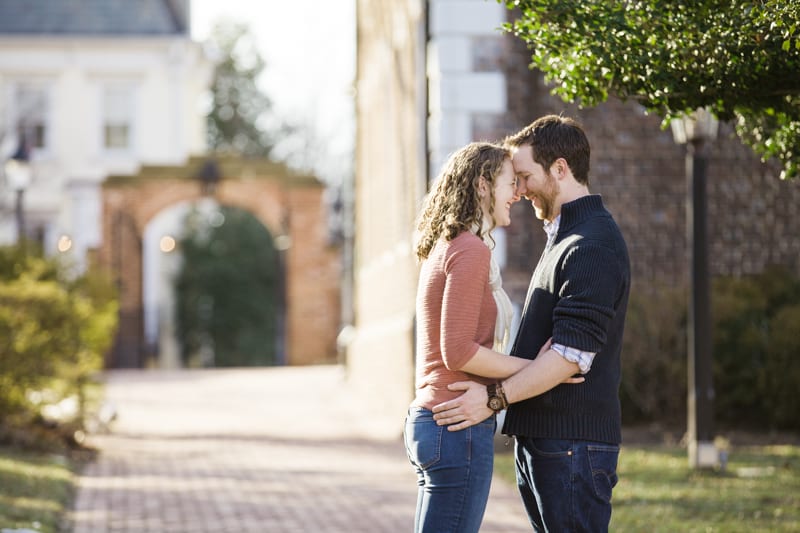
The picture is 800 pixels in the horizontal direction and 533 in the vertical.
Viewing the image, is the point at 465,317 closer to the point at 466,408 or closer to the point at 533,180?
the point at 466,408

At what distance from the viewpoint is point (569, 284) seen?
3.71 m

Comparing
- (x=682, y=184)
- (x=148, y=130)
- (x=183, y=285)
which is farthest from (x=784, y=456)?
(x=183, y=285)

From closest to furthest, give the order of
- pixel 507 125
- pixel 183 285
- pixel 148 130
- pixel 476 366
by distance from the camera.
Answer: pixel 476 366 → pixel 507 125 → pixel 148 130 → pixel 183 285

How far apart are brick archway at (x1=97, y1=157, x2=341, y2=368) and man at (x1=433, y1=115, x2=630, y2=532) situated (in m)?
25.1

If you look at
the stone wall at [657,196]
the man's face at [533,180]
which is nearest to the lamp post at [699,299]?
the stone wall at [657,196]

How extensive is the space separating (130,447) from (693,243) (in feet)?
20.3

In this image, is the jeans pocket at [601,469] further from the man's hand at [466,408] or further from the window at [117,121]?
the window at [117,121]

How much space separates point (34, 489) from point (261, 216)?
20183 mm

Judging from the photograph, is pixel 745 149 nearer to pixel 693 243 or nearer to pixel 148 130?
pixel 693 243

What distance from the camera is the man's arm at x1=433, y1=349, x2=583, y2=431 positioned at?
367 centimetres

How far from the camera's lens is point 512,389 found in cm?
370

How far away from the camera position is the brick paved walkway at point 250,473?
A: 811 centimetres

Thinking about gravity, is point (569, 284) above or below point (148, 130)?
below

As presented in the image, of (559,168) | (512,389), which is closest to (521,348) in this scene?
(512,389)
